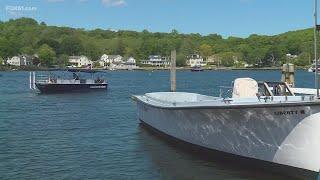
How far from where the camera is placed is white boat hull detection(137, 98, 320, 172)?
58.4 ft

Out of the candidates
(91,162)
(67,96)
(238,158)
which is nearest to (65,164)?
(91,162)

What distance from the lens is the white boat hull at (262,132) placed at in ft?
58.4

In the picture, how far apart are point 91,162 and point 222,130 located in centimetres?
552

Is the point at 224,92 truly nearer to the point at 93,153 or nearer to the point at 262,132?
the point at 262,132

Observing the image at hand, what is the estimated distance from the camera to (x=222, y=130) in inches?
807

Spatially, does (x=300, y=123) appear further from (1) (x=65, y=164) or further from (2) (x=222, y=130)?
(1) (x=65, y=164)

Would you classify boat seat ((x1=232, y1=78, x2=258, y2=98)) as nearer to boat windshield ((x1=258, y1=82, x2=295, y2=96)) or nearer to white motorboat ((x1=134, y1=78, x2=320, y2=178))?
white motorboat ((x1=134, y1=78, x2=320, y2=178))

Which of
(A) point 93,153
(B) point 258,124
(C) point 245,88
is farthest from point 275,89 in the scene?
(A) point 93,153

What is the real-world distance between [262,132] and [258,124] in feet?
1.01

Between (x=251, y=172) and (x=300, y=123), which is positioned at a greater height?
(x=300, y=123)

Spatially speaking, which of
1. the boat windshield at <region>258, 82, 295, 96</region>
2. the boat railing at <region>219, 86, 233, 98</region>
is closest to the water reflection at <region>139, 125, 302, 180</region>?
the boat railing at <region>219, 86, 233, 98</region>

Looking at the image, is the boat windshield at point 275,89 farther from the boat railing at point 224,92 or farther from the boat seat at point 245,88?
the boat railing at point 224,92

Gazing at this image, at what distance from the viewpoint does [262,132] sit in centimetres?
1908

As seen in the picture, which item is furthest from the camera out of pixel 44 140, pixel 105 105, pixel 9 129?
pixel 105 105
